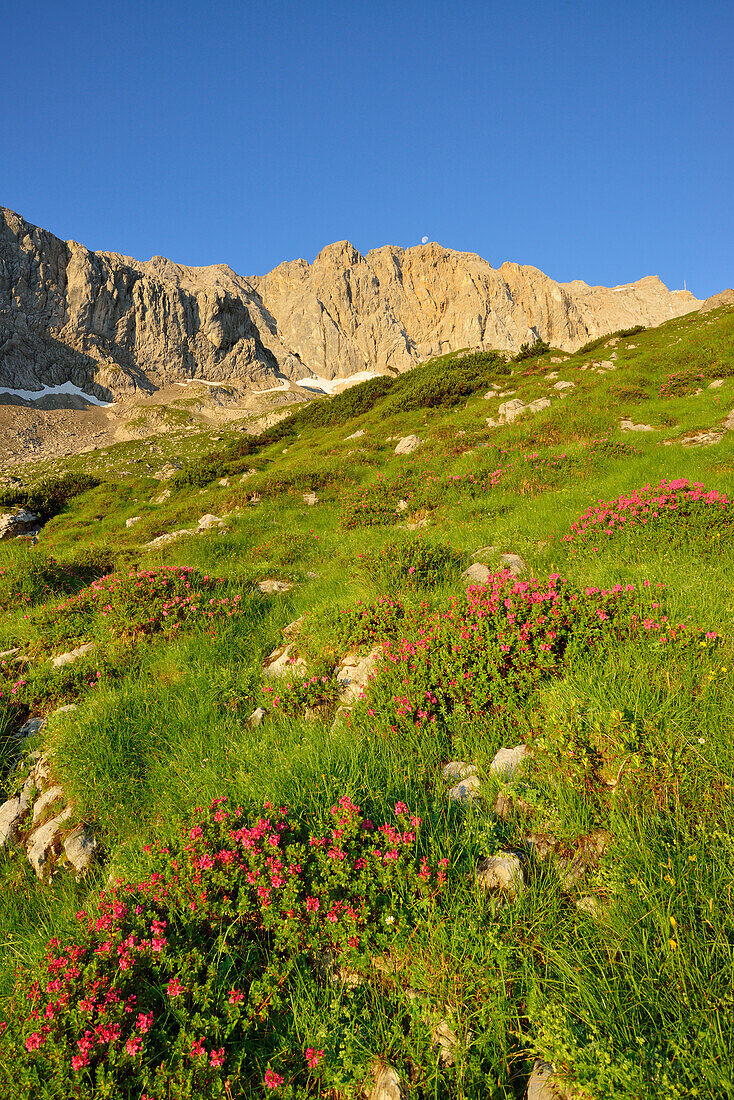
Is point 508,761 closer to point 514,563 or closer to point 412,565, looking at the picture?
point 514,563

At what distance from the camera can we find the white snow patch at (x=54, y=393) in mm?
128000

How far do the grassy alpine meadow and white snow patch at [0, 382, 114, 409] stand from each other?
5939 inches

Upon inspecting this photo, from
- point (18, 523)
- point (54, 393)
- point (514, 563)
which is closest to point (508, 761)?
point (514, 563)

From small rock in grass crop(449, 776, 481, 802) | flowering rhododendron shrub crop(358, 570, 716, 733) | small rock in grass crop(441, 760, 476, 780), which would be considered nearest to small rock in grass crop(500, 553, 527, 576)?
flowering rhododendron shrub crop(358, 570, 716, 733)

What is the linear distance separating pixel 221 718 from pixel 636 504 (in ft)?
24.6

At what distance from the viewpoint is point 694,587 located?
547 centimetres

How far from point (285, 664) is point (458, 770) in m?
2.86

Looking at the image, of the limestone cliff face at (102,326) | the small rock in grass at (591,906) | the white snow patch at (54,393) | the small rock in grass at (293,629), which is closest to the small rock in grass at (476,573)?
the small rock in grass at (293,629)

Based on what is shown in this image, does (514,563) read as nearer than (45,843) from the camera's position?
No

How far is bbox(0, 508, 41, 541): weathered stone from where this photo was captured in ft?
65.2

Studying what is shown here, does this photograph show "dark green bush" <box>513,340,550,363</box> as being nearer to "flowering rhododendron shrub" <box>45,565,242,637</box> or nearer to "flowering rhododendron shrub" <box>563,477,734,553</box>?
"flowering rhododendron shrub" <box>563,477,734,553</box>

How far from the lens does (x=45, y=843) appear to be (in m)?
4.14

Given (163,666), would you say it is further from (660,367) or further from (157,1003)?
(660,367)

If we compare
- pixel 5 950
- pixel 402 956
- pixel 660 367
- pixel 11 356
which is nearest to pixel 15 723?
pixel 5 950
